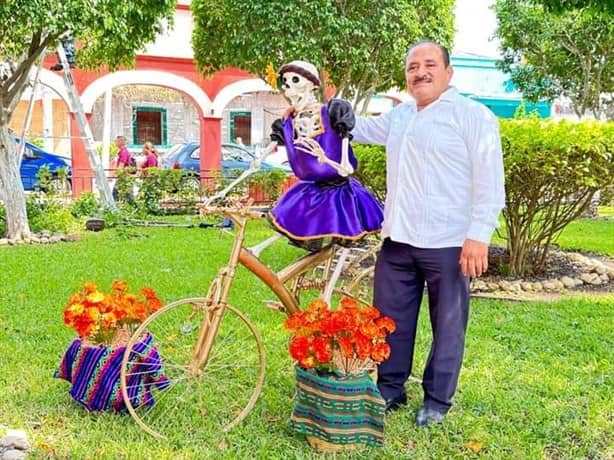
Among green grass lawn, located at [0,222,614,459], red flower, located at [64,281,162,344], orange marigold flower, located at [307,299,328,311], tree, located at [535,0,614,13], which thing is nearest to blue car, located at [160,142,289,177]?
green grass lawn, located at [0,222,614,459]

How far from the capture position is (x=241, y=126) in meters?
25.7

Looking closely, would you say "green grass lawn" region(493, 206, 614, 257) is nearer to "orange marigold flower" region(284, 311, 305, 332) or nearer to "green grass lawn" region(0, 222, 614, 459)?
"green grass lawn" region(0, 222, 614, 459)

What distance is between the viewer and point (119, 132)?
2438 centimetres

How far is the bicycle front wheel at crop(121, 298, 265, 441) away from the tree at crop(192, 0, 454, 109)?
854 centimetres

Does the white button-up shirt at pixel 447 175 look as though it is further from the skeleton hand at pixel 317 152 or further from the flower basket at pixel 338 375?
the flower basket at pixel 338 375

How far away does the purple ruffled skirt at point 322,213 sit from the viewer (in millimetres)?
3459

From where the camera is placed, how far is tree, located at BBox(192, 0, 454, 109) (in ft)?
38.6

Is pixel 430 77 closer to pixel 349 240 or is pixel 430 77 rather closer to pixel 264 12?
pixel 349 240

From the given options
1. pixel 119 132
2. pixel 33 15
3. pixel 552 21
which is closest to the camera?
pixel 33 15

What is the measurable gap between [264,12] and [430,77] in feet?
29.7

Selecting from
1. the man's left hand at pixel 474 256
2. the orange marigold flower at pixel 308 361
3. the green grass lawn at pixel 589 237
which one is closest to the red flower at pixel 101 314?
the orange marigold flower at pixel 308 361

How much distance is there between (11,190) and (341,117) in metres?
7.78

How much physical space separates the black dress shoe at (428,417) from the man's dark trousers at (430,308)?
25 mm

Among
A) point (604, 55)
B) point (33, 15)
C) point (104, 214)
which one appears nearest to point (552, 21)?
point (604, 55)
